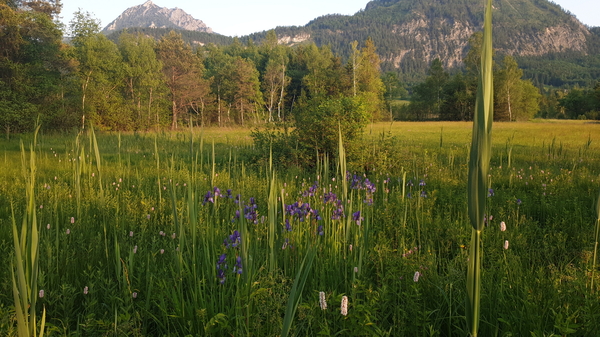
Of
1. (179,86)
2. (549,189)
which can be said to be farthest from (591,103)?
(549,189)

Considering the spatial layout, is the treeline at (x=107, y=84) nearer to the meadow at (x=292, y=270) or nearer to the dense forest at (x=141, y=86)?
the dense forest at (x=141, y=86)

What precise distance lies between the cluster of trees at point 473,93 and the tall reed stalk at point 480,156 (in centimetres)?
5199

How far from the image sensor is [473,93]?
54219 millimetres

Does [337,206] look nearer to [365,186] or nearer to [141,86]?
[365,186]

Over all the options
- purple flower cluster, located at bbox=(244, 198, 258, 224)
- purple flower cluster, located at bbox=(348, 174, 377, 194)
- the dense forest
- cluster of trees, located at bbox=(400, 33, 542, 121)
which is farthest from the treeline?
cluster of trees, located at bbox=(400, 33, 542, 121)

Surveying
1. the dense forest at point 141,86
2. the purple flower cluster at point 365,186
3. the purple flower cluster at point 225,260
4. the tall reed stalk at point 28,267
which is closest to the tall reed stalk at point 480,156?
the dense forest at point 141,86

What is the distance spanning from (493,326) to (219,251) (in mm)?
1886

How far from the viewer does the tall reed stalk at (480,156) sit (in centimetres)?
55

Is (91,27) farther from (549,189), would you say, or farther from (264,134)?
(549,189)

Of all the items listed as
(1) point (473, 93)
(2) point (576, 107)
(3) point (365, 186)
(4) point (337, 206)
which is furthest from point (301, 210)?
(2) point (576, 107)

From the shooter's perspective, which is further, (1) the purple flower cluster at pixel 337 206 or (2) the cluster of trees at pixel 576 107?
(2) the cluster of trees at pixel 576 107

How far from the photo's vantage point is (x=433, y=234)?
12.1ft

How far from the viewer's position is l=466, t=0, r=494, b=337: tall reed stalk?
547mm

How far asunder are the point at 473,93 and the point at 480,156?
199 ft
